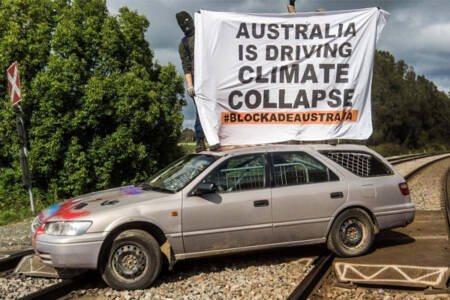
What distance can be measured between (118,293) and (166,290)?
0.53 metres

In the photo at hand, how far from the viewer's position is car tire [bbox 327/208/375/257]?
5.70 meters

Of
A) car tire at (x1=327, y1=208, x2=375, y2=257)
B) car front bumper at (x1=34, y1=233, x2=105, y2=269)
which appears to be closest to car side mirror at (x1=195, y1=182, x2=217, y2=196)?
car front bumper at (x1=34, y1=233, x2=105, y2=269)

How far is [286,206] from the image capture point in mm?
5445

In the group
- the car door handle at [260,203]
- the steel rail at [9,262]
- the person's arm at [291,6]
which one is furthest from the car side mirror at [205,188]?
the person's arm at [291,6]

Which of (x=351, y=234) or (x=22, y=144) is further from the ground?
(x=22, y=144)

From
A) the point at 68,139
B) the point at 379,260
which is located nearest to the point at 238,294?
the point at 379,260

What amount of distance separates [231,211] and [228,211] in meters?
0.04

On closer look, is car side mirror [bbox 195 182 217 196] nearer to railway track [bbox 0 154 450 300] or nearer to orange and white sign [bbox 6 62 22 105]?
railway track [bbox 0 154 450 300]

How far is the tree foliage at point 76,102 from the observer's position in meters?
13.2

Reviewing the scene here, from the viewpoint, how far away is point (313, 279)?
4766mm

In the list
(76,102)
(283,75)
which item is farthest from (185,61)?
(76,102)

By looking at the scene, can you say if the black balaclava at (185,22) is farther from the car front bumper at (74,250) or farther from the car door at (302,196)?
the car front bumper at (74,250)

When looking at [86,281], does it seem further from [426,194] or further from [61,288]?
[426,194]

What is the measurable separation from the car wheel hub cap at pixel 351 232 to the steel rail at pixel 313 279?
30 centimetres
